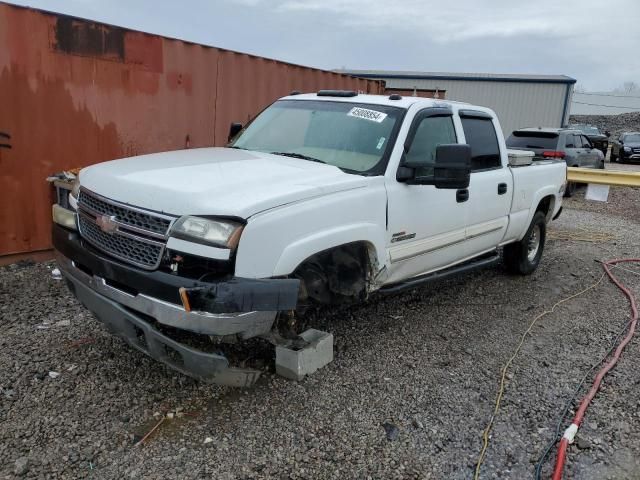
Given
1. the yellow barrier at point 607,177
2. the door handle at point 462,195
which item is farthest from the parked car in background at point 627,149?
the door handle at point 462,195

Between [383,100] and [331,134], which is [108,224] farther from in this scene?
[383,100]

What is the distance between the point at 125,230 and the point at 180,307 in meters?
0.59

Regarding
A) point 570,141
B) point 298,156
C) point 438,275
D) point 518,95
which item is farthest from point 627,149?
point 298,156

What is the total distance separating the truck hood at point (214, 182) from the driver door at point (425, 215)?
1.60ft

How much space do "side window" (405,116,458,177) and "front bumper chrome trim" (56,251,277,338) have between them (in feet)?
5.43

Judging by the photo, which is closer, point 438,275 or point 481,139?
point 438,275

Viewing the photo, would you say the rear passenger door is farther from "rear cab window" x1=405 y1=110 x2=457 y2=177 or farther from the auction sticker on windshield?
the auction sticker on windshield

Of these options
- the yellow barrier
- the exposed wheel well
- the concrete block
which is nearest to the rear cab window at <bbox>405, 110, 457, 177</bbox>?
the exposed wheel well

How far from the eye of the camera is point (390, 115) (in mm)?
4070

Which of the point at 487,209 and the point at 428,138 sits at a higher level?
the point at 428,138

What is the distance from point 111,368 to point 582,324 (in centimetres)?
402

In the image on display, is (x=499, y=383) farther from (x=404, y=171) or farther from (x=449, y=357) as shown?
(x=404, y=171)

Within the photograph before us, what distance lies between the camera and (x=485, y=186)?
15.8ft

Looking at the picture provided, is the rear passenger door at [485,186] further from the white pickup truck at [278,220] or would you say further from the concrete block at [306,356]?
the concrete block at [306,356]
